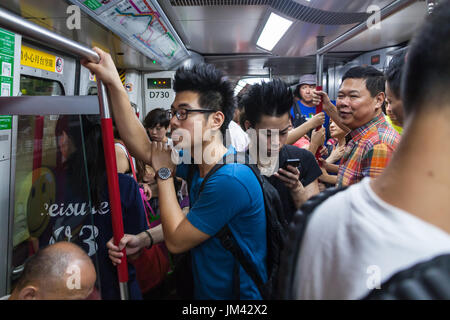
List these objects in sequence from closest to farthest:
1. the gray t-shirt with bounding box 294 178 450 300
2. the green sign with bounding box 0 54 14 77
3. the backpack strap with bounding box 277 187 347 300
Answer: the gray t-shirt with bounding box 294 178 450 300 → the backpack strap with bounding box 277 187 347 300 → the green sign with bounding box 0 54 14 77

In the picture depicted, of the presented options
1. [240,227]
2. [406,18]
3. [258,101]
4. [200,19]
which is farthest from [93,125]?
[406,18]

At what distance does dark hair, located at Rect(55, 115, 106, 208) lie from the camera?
44.5 inches

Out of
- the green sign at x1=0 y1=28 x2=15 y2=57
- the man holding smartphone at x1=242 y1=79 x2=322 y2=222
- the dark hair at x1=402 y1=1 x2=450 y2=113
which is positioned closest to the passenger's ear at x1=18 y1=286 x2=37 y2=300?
the dark hair at x1=402 y1=1 x2=450 y2=113

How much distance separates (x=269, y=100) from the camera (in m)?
1.76

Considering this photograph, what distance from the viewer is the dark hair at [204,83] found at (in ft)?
4.54

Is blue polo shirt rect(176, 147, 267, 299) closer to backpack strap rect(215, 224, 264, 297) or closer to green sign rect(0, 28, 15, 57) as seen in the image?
backpack strap rect(215, 224, 264, 297)

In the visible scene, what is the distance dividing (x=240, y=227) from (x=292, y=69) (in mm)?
5941

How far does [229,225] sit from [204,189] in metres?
0.19

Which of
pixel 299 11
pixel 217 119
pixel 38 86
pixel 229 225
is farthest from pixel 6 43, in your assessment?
pixel 299 11

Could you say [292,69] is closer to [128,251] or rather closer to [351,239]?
[128,251]

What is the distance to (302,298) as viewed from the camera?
55cm

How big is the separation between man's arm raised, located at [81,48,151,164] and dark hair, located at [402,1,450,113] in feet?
3.44

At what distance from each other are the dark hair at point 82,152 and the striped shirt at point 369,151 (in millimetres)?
1362
